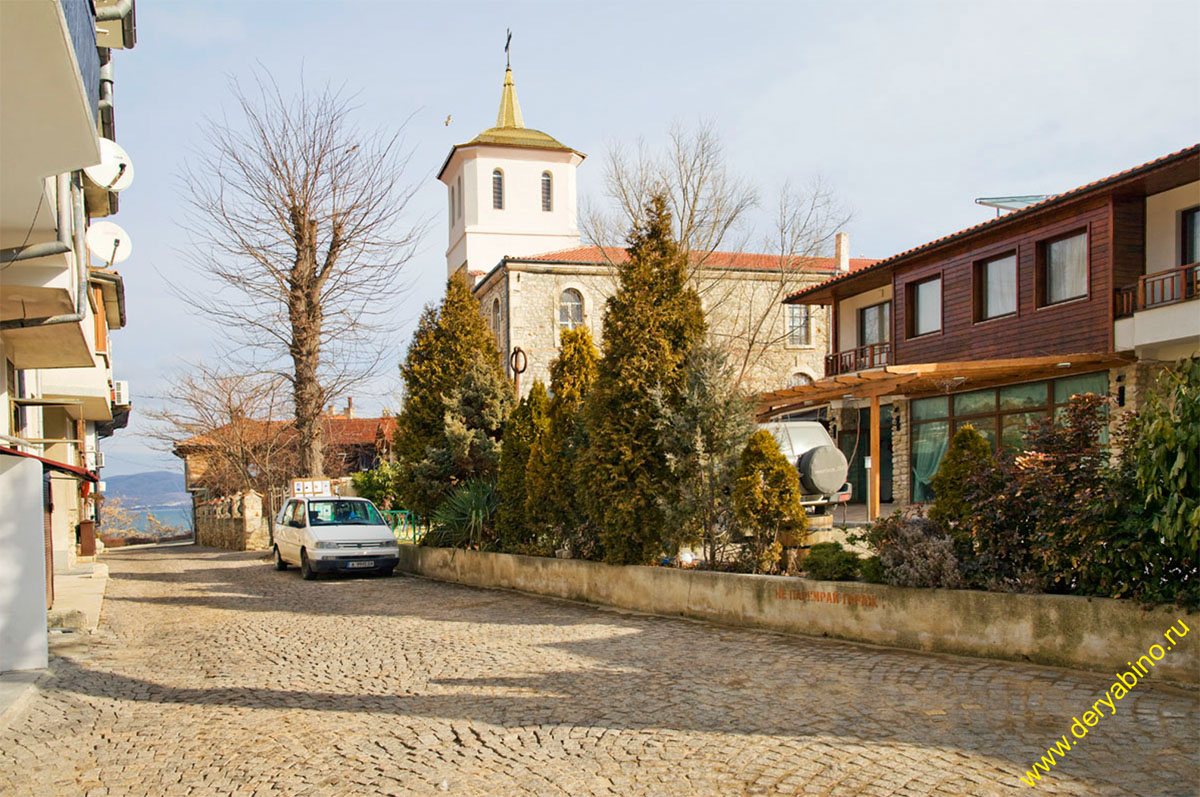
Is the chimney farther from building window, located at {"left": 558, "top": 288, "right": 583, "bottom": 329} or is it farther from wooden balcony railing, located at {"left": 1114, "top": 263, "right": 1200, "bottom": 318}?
wooden balcony railing, located at {"left": 1114, "top": 263, "right": 1200, "bottom": 318}

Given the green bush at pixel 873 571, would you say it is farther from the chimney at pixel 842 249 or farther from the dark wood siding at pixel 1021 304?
the chimney at pixel 842 249

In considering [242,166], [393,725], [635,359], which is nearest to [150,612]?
[635,359]

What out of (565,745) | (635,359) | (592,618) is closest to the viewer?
(565,745)

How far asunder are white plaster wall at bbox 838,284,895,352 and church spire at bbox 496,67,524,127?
1155 inches

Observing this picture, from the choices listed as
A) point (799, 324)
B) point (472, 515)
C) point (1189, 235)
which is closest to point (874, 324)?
point (1189, 235)

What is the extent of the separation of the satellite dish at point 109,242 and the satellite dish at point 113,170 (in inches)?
65.5

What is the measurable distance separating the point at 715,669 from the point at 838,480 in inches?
267

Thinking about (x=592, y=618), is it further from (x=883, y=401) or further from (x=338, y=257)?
(x=883, y=401)

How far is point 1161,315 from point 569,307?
25.7 m

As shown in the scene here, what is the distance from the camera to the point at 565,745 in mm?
5840

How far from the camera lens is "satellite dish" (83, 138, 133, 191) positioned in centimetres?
1159

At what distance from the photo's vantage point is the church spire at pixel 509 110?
5225cm

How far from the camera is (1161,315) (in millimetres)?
16828

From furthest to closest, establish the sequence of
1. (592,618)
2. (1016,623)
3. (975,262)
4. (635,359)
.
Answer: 1. (975,262)
2. (635,359)
3. (592,618)
4. (1016,623)
